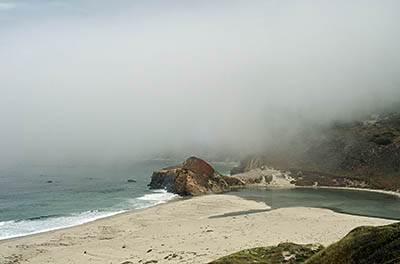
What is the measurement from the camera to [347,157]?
65.3 metres

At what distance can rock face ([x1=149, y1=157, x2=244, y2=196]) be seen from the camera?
55938mm

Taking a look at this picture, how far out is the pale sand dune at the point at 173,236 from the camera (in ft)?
72.6

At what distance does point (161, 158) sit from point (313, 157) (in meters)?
124

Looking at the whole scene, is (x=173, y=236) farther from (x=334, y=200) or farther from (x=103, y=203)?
(x=334, y=200)

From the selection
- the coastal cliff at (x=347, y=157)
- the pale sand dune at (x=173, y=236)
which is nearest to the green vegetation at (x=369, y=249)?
the pale sand dune at (x=173, y=236)

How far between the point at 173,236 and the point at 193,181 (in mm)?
29427

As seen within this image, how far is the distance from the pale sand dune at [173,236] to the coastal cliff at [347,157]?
2647cm

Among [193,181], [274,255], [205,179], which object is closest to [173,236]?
[274,255]

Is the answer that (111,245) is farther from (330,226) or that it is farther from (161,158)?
(161,158)

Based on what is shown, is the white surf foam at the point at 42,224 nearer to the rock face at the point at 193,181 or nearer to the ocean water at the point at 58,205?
the ocean water at the point at 58,205

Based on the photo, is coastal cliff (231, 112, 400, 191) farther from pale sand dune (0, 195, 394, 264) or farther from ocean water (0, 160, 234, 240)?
ocean water (0, 160, 234, 240)

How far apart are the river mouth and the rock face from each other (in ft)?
14.6

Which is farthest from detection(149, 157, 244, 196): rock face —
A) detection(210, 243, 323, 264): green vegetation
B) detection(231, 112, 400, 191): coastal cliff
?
detection(210, 243, 323, 264): green vegetation

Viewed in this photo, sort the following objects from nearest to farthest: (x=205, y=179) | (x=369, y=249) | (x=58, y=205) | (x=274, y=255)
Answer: (x=369, y=249), (x=274, y=255), (x=58, y=205), (x=205, y=179)
